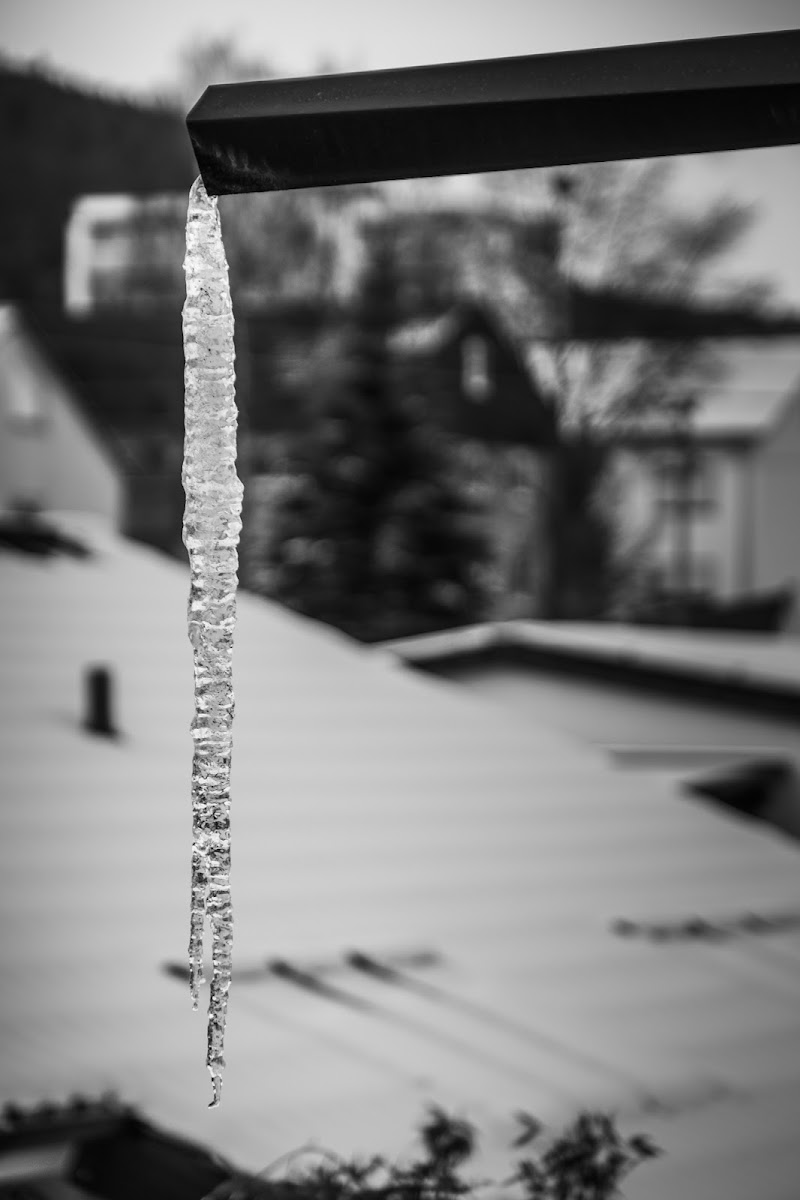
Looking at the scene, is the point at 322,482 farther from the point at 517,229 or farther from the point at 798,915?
the point at 798,915

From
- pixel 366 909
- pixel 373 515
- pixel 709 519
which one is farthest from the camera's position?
pixel 709 519

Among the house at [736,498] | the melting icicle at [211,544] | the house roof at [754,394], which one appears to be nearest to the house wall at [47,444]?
the house at [736,498]

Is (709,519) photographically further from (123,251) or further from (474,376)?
(123,251)

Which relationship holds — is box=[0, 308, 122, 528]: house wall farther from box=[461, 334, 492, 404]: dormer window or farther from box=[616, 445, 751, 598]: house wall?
box=[616, 445, 751, 598]: house wall

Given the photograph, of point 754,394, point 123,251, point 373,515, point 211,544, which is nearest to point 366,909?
point 211,544

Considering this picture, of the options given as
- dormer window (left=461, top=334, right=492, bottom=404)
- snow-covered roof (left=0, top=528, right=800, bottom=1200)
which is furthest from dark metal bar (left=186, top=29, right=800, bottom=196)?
dormer window (left=461, top=334, right=492, bottom=404)
